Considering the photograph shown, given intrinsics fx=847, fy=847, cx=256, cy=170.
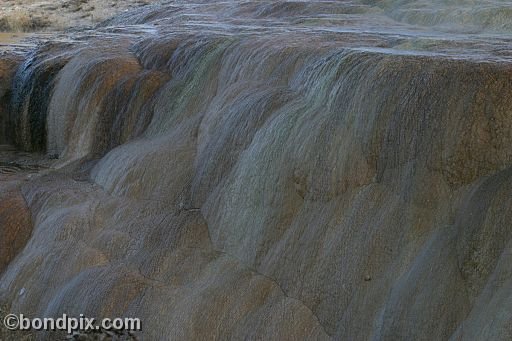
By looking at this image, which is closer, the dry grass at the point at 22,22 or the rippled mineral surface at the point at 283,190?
the rippled mineral surface at the point at 283,190

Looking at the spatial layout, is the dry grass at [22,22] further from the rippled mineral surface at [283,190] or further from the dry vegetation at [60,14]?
the rippled mineral surface at [283,190]

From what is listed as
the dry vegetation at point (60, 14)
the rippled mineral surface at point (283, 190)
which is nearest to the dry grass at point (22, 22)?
the dry vegetation at point (60, 14)

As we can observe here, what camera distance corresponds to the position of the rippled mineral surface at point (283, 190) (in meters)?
4.68

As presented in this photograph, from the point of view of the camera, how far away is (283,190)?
223 inches

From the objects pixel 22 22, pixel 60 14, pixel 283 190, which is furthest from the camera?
pixel 60 14

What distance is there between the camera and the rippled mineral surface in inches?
184

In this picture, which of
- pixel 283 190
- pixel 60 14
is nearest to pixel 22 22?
pixel 60 14

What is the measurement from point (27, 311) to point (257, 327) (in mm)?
1890

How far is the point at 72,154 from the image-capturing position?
27.6 ft

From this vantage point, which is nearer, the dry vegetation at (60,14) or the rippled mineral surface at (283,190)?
the rippled mineral surface at (283,190)

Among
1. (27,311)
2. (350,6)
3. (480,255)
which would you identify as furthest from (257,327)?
(350,6)

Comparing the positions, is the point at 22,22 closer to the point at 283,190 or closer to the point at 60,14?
the point at 60,14

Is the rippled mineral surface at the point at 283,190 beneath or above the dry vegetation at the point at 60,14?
above

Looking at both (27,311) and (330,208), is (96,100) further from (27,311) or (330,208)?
(330,208)
